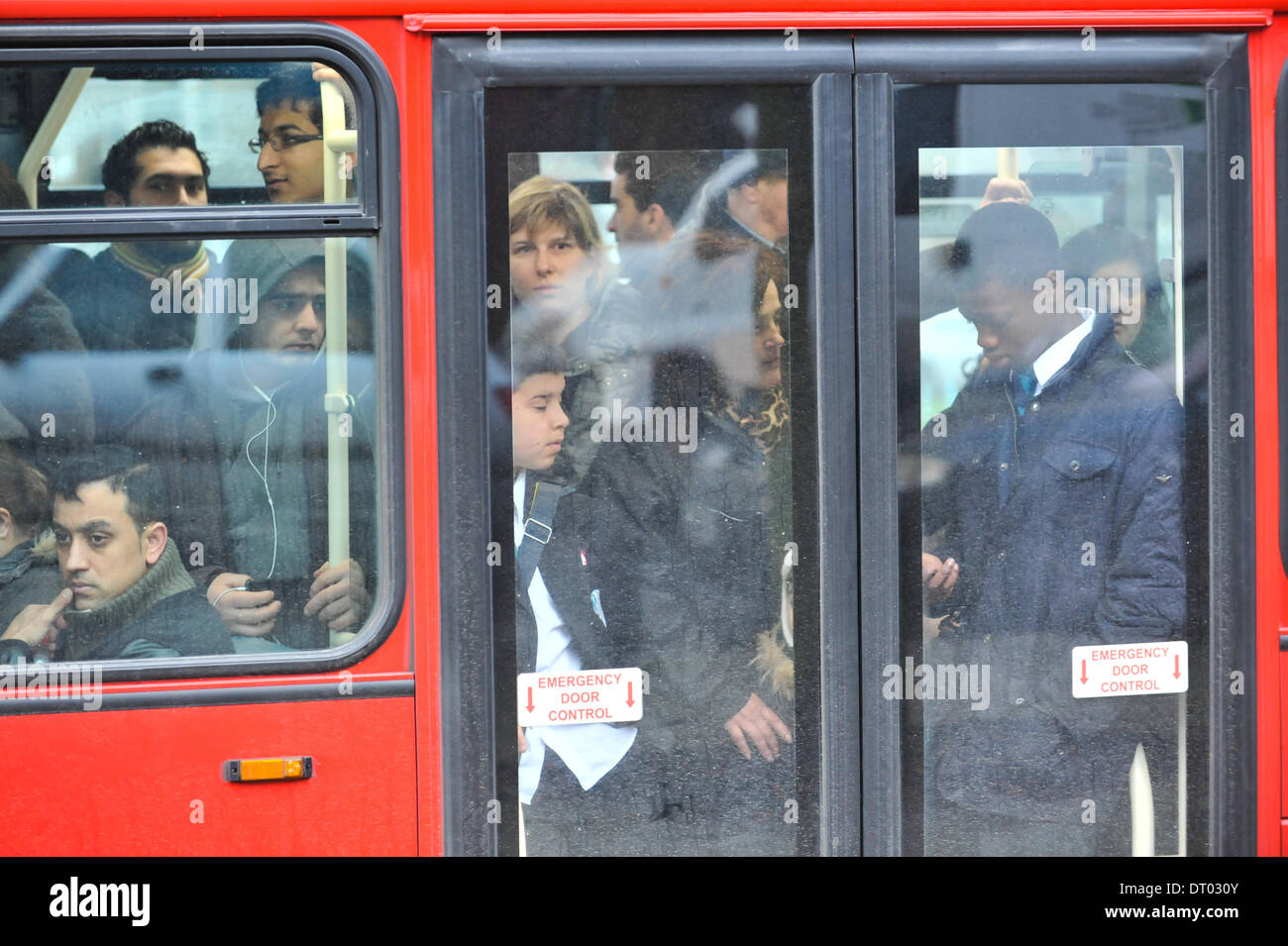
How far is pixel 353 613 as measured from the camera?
2.29 meters

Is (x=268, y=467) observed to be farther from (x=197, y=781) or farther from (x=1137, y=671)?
(x=1137, y=671)

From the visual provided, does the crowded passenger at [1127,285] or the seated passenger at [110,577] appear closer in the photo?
the seated passenger at [110,577]

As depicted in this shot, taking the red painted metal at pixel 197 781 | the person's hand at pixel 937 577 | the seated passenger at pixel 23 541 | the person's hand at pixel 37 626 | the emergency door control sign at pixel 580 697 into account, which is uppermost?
the seated passenger at pixel 23 541

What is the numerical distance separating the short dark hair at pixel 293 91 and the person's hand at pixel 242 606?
997 mm

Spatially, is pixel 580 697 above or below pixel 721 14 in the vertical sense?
below

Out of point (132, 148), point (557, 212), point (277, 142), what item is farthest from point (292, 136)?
point (557, 212)

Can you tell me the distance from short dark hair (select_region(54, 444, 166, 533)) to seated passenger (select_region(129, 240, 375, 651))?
0.03m

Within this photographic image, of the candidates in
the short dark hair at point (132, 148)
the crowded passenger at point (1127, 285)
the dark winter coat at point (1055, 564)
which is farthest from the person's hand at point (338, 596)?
the crowded passenger at point (1127, 285)

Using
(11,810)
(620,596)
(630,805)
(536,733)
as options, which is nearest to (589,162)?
(620,596)

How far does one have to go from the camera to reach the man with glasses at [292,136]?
2221 mm

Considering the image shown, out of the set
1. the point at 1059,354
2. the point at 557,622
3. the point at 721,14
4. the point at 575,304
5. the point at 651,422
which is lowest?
the point at 557,622

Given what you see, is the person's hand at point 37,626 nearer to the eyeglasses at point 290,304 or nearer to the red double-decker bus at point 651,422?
the red double-decker bus at point 651,422

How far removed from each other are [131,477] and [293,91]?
2.94 ft

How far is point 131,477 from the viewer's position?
2.25m
